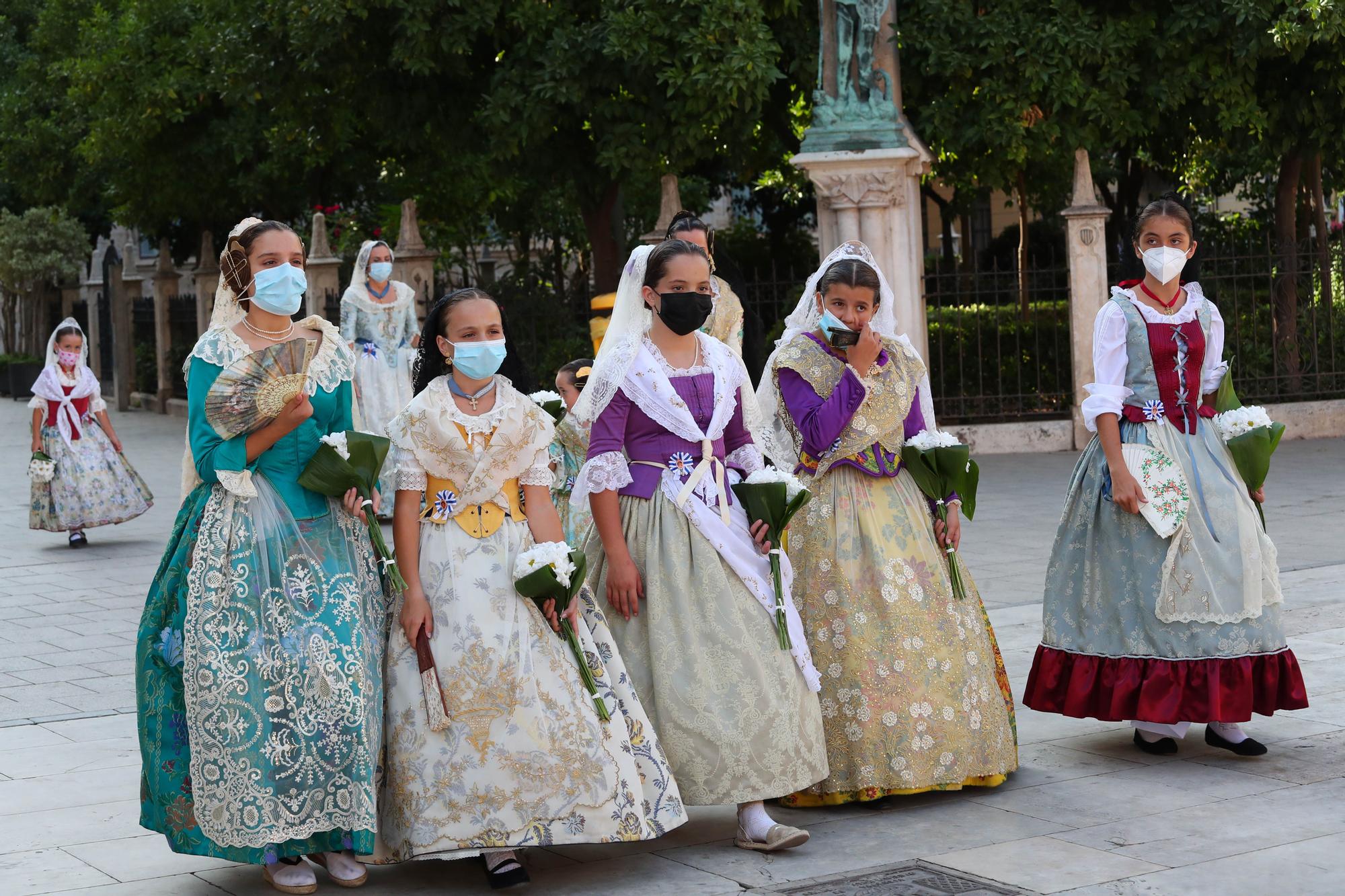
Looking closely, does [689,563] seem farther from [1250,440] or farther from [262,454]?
[1250,440]

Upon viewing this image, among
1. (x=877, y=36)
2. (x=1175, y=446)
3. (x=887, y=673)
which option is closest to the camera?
(x=887, y=673)

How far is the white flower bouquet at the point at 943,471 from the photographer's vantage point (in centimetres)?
550

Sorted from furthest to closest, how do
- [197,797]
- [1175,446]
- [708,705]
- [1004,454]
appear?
[1004,454] < [1175,446] < [708,705] < [197,797]

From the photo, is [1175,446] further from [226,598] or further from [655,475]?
[226,598]

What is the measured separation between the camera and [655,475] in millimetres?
5105

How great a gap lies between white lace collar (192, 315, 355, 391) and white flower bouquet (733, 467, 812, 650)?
47.5 inches

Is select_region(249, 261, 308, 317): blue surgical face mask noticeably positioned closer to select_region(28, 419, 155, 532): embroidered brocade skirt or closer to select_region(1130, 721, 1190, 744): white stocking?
select_region(1130, 721, 1190, 744): white stocking

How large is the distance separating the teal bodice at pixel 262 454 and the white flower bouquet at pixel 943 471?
189cm

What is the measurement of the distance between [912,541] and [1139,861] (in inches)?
48.2

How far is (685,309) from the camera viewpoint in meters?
5.10

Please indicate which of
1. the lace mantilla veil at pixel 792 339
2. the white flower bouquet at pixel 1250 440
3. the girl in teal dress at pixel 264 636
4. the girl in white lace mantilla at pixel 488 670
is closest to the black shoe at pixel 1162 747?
the white flower bouquet at pixel 1250 440

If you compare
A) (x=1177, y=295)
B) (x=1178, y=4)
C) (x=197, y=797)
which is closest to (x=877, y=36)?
(x=1178, y=4)

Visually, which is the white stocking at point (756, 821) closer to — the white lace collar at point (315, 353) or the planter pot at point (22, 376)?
the white lace collar at point (315, 353)

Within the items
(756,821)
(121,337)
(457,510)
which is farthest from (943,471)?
(121,337)
